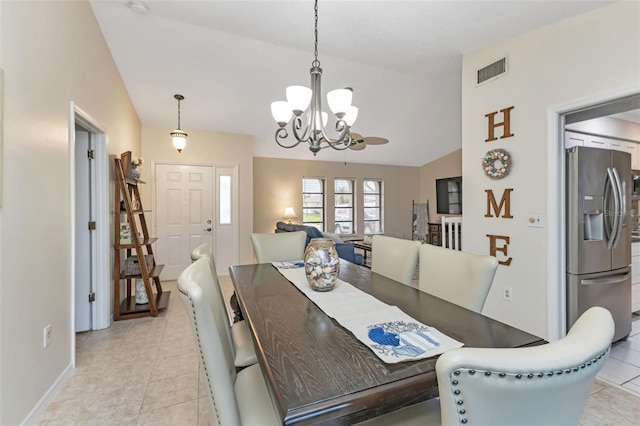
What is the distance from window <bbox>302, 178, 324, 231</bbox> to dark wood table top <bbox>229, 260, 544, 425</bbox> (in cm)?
539

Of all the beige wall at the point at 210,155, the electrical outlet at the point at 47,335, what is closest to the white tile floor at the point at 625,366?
the electrical outlet at the point at 47,335

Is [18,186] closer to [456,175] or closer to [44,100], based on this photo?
[44,100]

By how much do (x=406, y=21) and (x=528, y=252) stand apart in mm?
2204

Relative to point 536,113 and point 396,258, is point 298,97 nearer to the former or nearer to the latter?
point 396,258

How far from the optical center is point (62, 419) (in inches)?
67.9

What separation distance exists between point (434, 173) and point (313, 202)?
10.6 feet

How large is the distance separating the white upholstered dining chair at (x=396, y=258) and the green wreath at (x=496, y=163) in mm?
1254

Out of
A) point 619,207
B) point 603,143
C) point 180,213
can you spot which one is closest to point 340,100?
point 619,207

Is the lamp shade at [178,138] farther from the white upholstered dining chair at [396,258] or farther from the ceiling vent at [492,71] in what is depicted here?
the ceiling vent at [492,71]

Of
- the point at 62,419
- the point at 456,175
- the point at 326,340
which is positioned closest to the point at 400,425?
the point at 326,340

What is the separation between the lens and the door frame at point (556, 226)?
2.33 metres

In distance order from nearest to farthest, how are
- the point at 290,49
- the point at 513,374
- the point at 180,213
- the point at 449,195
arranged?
the point at 513,374, the point at 290,49, the point at 180,213, the point at 449,195

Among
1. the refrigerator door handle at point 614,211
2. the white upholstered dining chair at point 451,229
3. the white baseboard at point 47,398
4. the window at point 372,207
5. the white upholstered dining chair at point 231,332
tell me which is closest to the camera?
the white upholstered dining chair at point 231,332

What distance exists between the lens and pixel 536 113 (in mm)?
2426
